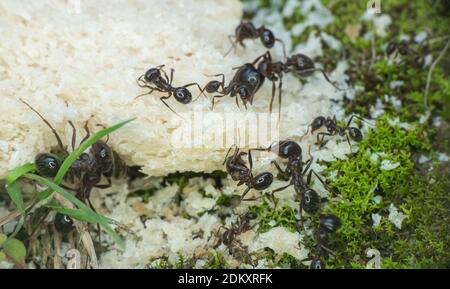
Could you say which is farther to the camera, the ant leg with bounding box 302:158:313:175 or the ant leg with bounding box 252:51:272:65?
the ant leg with bounding box 252:51:272:65

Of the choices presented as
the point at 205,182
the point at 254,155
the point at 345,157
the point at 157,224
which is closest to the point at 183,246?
the point at 157,224

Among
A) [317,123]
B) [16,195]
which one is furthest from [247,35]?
[16,195]

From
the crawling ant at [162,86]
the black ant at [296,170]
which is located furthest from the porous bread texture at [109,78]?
the black ant at [296,170]

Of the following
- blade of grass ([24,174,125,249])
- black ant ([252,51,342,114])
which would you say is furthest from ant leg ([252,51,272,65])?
blade of grass ([24,174,125,249])

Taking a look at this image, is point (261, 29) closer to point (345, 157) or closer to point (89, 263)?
point (345, 157)

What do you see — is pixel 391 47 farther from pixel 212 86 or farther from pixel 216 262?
pixel 216 262

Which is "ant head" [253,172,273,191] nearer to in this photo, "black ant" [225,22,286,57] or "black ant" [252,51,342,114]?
"black ant" [252,51,342,114]
